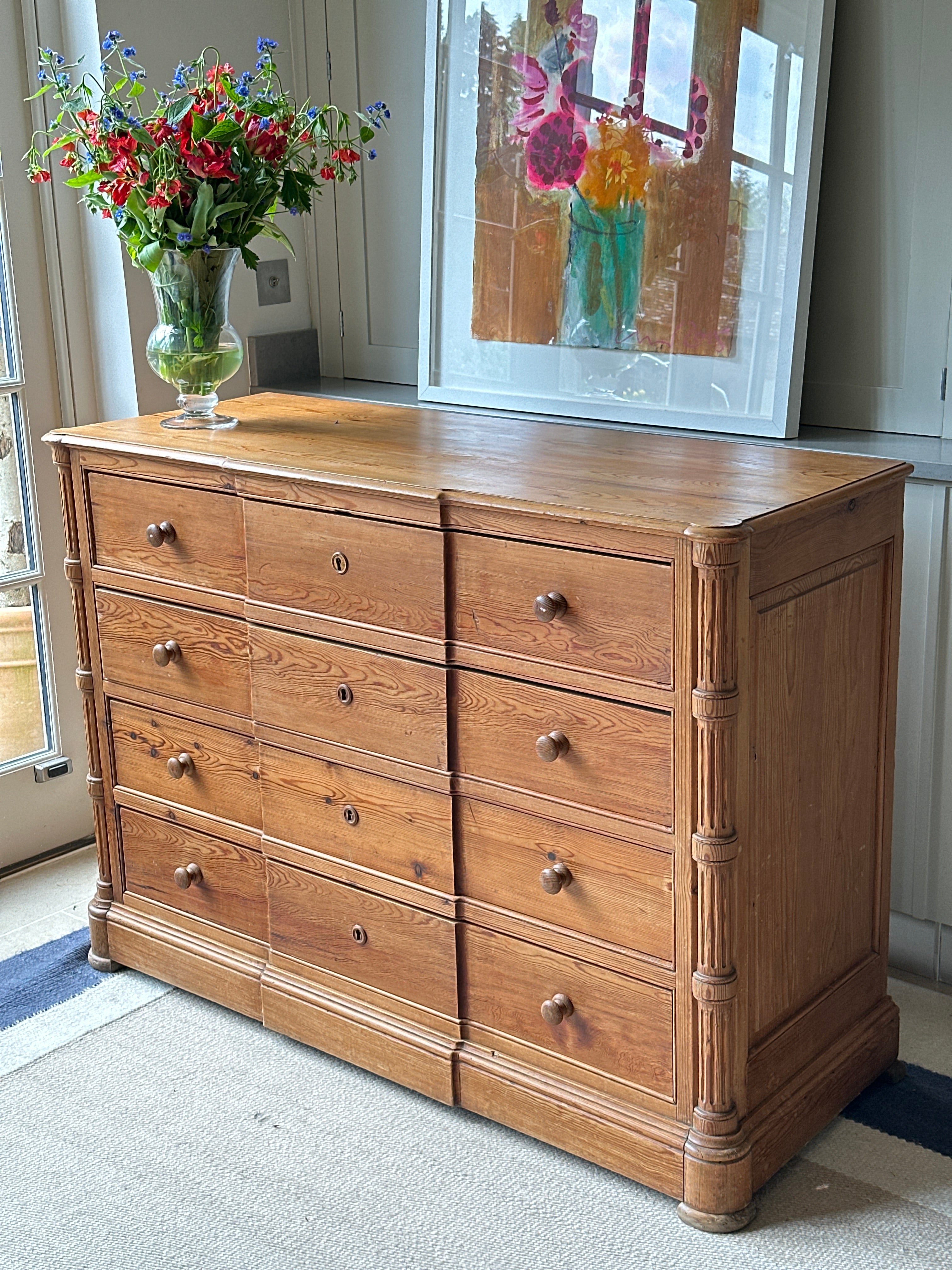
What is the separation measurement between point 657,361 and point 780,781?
→ 0.92 m

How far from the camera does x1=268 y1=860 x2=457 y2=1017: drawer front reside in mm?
1964

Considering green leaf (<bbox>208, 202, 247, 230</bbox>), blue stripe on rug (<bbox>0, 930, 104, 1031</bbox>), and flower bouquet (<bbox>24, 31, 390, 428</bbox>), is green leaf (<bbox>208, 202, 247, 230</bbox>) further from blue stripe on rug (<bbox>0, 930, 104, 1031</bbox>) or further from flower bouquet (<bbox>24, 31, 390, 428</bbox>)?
blue stripe on rug (<bbox>0, 930, 104, 1031</bbox>)

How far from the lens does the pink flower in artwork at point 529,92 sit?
2.40m

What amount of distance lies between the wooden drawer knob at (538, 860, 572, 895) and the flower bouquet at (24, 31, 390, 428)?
3.17 ft

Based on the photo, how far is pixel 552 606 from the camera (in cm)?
170

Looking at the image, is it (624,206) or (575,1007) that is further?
(624,206)

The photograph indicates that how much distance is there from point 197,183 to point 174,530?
541 mm

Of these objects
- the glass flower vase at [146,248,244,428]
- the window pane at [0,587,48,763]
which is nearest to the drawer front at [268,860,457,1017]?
the glass flower vase at [146,248,244,428]

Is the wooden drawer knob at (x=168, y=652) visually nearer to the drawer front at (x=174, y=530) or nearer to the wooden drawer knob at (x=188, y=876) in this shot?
the drawer front at (x=174, y=530)

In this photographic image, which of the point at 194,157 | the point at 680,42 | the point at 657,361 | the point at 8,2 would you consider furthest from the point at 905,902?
the point at 8,2

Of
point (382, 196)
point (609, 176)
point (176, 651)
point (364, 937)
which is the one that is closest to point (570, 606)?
point (364, 937)

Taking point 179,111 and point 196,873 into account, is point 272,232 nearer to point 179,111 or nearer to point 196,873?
point 179,111

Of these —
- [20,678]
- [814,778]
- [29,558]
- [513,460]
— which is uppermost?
[513,460]

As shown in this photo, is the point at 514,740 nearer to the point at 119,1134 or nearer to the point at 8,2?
the point at 119,1134
